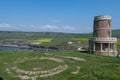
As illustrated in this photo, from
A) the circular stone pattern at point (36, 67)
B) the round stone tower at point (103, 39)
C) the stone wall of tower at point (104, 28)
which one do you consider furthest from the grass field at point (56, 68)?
the stone wall of tower at point (104, 28)

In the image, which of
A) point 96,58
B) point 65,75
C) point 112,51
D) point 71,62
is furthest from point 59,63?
point 112,51

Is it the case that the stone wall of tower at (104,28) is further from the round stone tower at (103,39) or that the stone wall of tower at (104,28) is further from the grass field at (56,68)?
the grass field at (56,68)

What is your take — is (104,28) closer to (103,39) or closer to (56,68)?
(103,39)

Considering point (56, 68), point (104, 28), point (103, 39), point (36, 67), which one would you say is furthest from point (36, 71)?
point (104, 28)

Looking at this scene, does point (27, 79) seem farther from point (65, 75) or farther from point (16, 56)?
point (16, 56)

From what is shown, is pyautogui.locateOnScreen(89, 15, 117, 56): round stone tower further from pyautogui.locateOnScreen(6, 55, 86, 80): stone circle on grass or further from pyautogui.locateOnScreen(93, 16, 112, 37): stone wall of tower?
pyautogui.locateOnScreen(6, 55, 86, 80): stone circle on grass

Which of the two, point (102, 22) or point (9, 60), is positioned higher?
point (102, 22)
